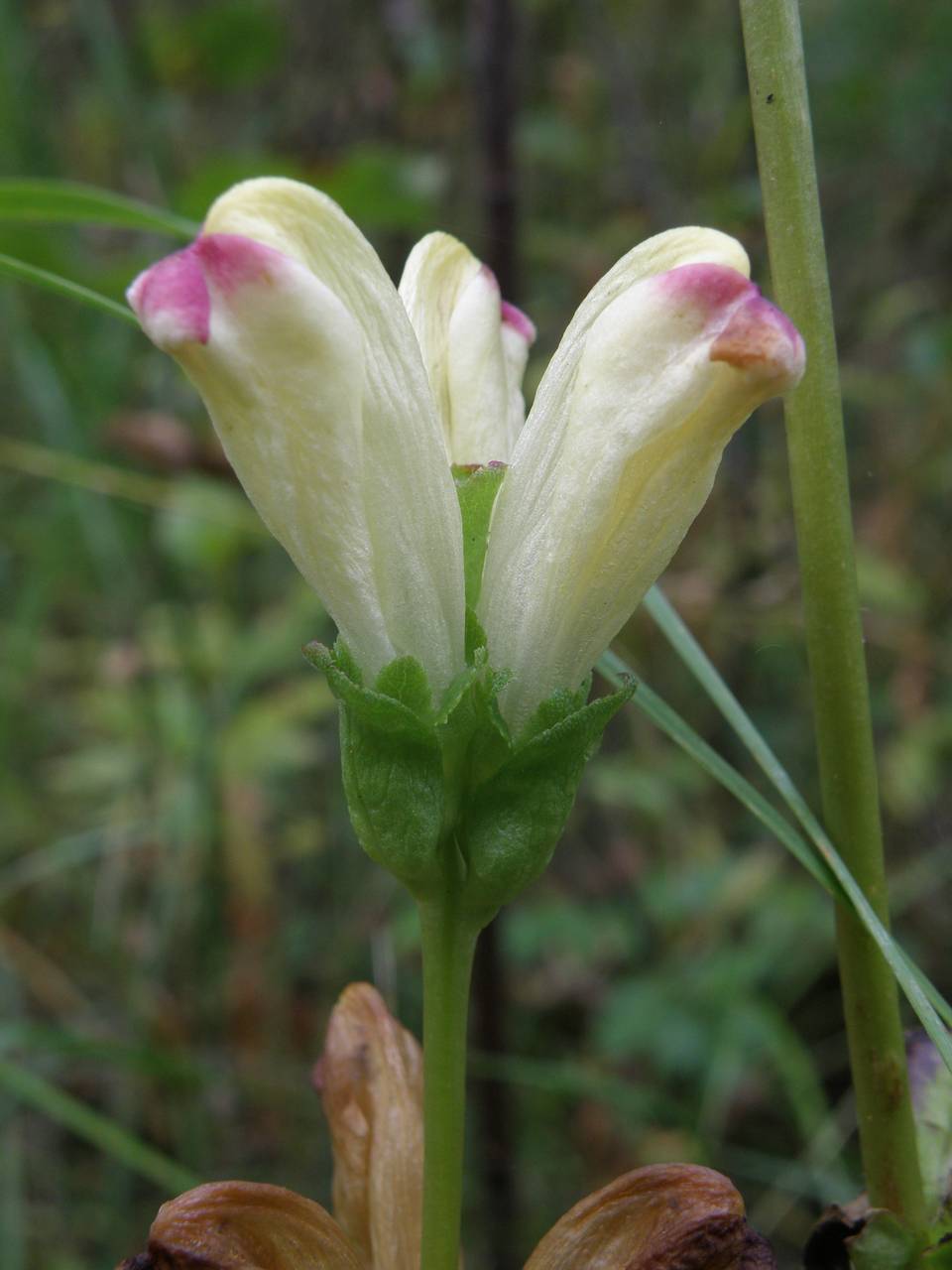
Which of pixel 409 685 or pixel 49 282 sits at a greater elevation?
pixel 49 282

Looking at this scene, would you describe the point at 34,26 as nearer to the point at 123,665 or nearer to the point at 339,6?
the point at 339,6

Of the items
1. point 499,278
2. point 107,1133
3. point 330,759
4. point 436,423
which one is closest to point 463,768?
point 436,423

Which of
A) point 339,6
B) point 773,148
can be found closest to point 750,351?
point 773,148

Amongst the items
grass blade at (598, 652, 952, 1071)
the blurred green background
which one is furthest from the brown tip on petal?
the blurred green background

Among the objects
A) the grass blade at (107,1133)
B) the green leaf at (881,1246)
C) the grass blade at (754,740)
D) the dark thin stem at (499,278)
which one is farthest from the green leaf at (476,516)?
the dark thin stem at (499,278)

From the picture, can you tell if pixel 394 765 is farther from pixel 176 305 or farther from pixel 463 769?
pixel 176 305

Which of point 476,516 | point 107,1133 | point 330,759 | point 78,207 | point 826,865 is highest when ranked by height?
point 78,207

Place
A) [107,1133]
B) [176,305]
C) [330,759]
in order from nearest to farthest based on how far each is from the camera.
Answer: [176,305], [107,1133], [330,759]
